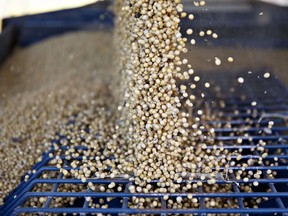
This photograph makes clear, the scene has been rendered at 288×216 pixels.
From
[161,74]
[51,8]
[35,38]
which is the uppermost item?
[51,8]

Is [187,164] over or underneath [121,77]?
underneath

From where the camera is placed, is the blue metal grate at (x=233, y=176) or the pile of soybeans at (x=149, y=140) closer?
the blue metal grate at (x=233, y=176)

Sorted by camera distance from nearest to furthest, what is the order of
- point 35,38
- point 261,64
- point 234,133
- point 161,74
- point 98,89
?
point 161,74, point 234,133, point 98,89, point 261,64, point 35,38

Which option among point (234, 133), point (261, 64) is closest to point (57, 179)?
point (234, 133)

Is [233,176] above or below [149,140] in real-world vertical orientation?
below

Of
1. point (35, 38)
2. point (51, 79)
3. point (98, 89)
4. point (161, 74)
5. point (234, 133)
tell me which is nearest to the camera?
point (161, 74)

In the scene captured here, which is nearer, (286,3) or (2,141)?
(2,141)

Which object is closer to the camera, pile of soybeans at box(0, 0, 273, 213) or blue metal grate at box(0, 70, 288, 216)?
blue metal grate at box(0, 70, 288, 216)

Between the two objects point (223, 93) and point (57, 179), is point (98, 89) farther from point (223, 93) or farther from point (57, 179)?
point (57, 179)
